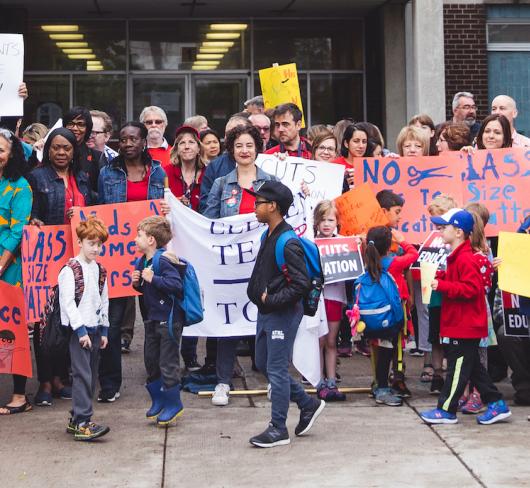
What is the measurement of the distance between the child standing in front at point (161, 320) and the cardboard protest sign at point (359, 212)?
1754 mm

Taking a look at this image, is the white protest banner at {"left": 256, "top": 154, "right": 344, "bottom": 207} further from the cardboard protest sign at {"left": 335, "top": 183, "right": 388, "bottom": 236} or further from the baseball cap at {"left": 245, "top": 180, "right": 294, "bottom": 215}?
the baseball cap at {"left": 245, "top": 180, "right": 294, "bottom": 215}

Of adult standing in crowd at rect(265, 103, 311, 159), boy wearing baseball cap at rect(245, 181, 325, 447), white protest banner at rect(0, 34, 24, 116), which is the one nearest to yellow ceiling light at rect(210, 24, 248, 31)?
adult standing in crowd at rect(265, 103, 311, 159)

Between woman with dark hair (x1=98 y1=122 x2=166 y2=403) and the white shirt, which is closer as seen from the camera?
the white shirt

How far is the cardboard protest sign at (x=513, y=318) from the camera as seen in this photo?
27.1 ft

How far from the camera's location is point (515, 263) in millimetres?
7840

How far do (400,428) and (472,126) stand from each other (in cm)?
430

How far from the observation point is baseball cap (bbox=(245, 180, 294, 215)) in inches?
282

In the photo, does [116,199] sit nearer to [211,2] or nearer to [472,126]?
[472,126]

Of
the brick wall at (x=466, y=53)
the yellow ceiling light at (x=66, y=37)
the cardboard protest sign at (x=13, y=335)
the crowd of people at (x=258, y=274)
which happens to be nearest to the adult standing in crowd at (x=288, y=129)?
the crowd of people at (x=258, y=274)

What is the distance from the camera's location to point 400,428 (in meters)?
7.57

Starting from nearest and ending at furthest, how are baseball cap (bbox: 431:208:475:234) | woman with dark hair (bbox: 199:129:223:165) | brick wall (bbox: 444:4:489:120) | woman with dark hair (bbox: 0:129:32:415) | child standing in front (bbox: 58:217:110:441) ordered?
child standing in front (bbox: 58:217:110:441) → baseball cap (bbox: 431:208:475:234) → woman with dark hair (bbox: 0:129:32:415) → woman with dark hair (bbox: 199:129:223:165) → brick wall (bbox: 444:4:489:120)

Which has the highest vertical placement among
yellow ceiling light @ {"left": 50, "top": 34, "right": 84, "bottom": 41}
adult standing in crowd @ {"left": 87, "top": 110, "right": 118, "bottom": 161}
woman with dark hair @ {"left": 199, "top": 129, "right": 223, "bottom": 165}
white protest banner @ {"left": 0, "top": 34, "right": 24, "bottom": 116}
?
yellow ceiling light @ {"left": 50, "top": 34, "right": 84, "bottom": 41}

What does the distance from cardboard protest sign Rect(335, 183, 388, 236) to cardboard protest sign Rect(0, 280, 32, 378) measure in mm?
2566

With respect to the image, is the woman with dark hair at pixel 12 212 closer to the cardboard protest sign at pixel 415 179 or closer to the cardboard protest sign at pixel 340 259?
the cardboard protest sign at pixel 340 259
